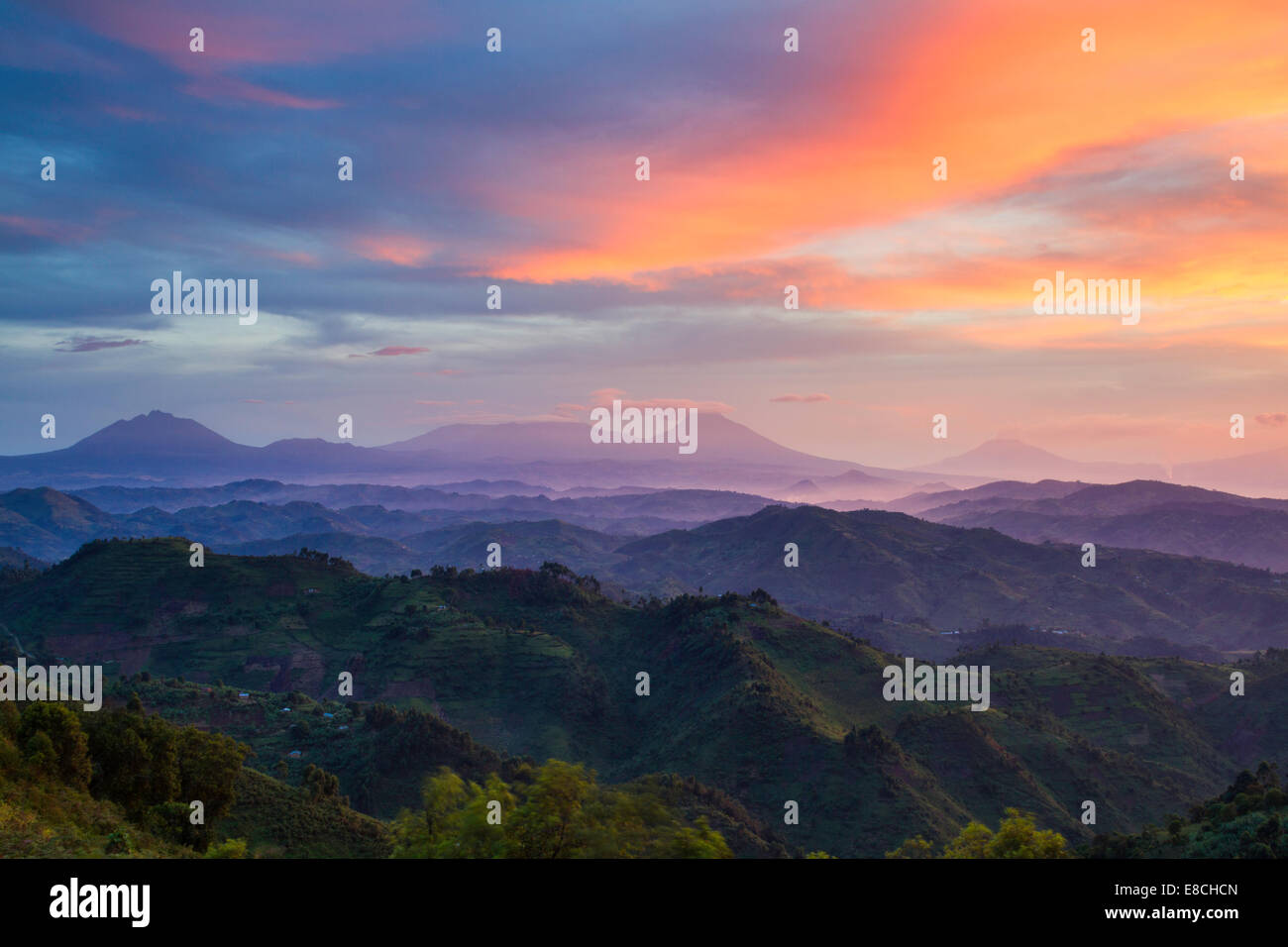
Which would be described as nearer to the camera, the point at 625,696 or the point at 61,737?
the point at 61,737

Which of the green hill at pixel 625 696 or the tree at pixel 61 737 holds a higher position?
the tree at pixel 61 737

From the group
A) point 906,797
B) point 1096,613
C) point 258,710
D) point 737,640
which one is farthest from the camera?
point 1096,613

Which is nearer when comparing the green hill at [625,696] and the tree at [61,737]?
the tree at [61,737]

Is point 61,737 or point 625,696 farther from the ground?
point 61,737

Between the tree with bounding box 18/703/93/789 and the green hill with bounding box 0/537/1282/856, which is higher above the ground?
the tree with bounding box 18/703/93/789

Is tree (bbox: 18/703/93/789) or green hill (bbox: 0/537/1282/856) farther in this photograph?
green hill (bbox: 0/537/1282/856)
